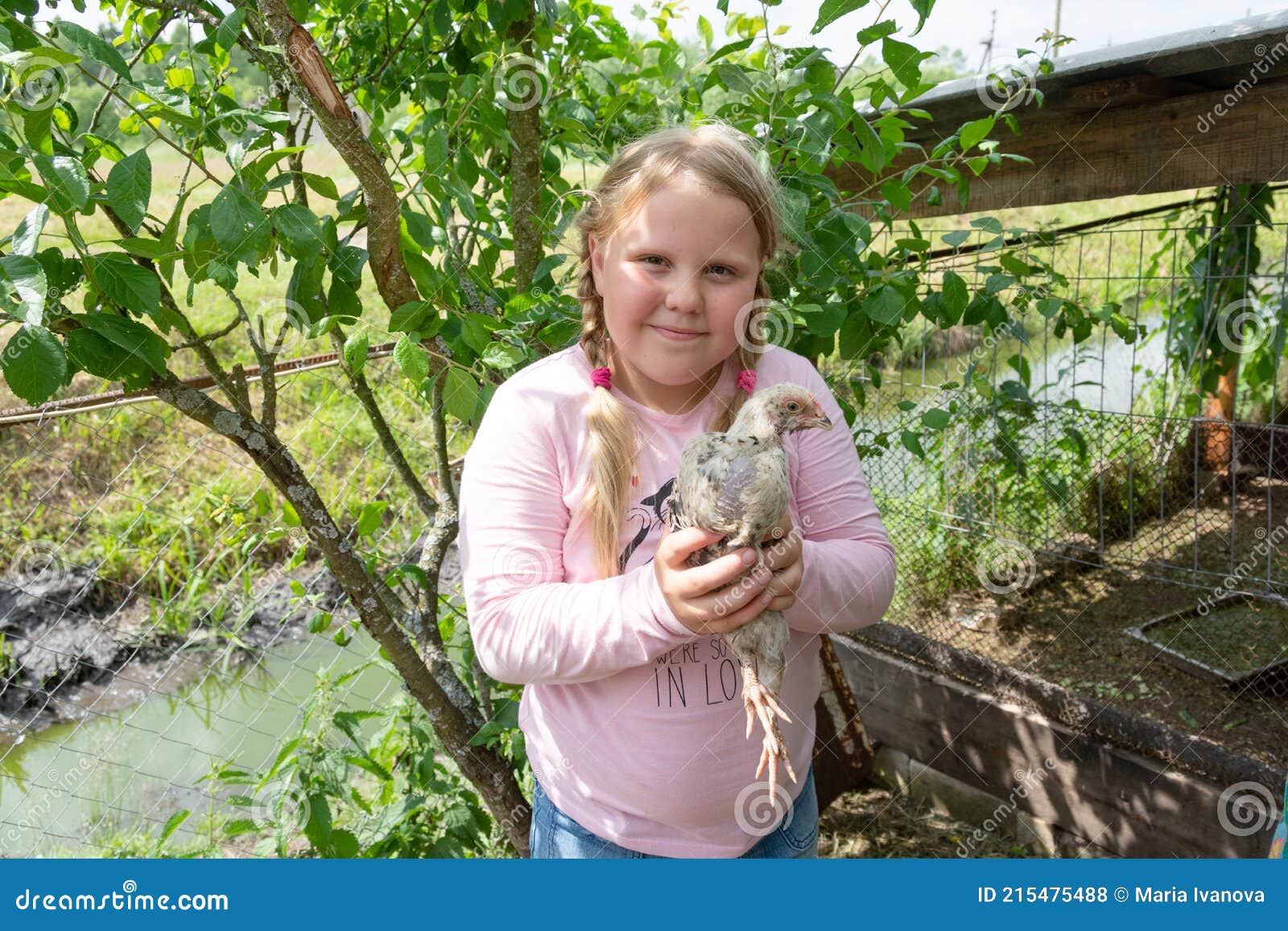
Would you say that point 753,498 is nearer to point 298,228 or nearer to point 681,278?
point 681,278

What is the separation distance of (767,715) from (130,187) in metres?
1.23

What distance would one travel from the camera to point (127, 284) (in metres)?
1.47

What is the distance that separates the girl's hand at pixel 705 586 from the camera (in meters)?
1.12

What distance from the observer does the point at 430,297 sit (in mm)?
1750

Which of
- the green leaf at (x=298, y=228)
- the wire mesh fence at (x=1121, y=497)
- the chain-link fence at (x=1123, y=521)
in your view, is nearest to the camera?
the green leaf at (x=298, y=228)

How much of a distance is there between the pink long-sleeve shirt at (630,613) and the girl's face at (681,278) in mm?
114

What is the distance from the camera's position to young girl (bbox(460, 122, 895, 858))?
4.22 ft

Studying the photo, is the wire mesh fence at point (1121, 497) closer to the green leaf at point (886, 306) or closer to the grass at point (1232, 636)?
the grass at point (1232, 636)

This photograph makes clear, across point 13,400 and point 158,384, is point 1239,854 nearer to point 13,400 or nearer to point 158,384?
point 158,384

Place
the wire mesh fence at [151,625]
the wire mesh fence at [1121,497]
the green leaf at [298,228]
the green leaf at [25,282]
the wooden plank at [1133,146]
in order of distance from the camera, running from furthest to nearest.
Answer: the wire mesh fence at [151,625] → the wire mesh fence at [1121,497] → the wooden plank at [1133,146] → the green leaf at [298,228] → the green leaf at [25,282]

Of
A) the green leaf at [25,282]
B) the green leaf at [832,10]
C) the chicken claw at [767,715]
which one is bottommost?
the chicken claw at [767,715]

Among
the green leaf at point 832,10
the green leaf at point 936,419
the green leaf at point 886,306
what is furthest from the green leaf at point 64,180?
the green leaf at point 936,419

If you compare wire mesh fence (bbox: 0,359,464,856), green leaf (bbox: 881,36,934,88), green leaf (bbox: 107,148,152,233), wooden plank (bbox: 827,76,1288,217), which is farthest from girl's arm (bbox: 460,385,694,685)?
wire mesh fence (bbox: 0,359,464,856)

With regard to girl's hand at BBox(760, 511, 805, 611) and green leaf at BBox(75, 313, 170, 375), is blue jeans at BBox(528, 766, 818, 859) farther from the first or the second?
green leaf at BBox(75, 313, 170, 375)
